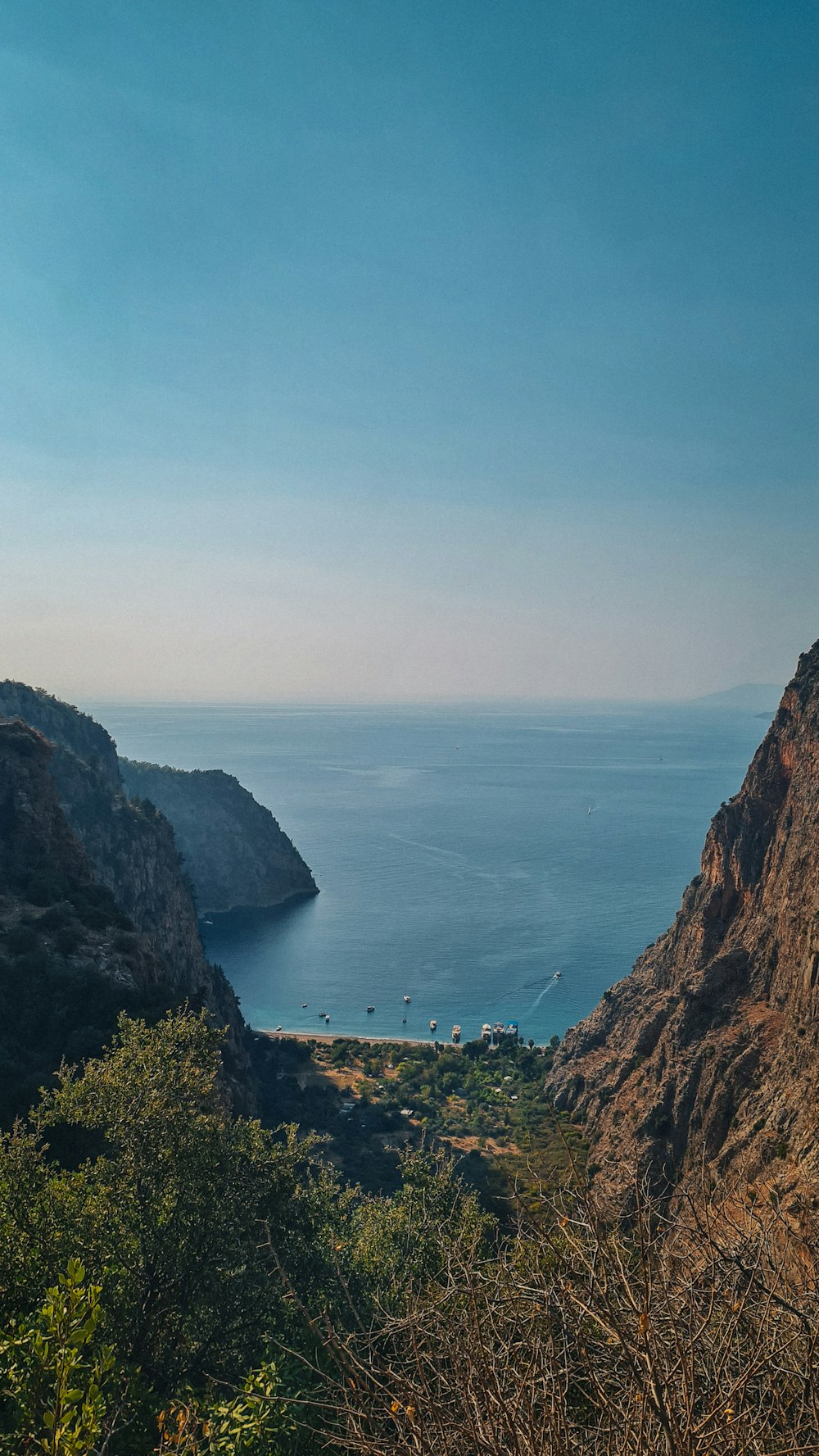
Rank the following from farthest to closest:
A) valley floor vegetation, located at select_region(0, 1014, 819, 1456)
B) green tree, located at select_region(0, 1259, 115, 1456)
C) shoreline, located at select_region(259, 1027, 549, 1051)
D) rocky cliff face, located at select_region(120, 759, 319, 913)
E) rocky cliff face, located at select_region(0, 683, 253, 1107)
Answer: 1. rocky cliff face, located at select_region(120, 759, 319, 913)
2. shoreline, located at select_region(259, 1027, 549, 1051)
3. rocky cliff face, located at select_region(0, 683, 253, 1107)
4. green tree, located at select_region(0, 1259, 115, 1456)
5. valley floor vegetation, located at select_region(0, 1014, 819, 1456)

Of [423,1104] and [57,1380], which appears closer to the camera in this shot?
[57,1380]

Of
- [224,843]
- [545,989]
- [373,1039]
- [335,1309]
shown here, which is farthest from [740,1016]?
[224,843]

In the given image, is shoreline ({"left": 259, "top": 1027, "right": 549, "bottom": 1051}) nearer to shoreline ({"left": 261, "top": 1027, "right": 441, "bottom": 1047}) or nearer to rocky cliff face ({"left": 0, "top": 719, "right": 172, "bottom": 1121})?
shoreline ({"left": 261, "top": 1027, "right": 441, "bottom": 1047})

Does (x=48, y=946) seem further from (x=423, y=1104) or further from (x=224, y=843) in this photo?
(x=224, y=843)

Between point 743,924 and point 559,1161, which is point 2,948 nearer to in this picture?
point 559,1161

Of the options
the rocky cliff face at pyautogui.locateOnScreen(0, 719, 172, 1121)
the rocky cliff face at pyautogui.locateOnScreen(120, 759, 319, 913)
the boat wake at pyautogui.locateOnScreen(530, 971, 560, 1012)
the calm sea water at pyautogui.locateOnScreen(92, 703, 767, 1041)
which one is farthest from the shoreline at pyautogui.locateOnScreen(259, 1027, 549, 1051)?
the rocky cliff face at pyautogui.locateOnScreen(120, 759, 319, 913)
